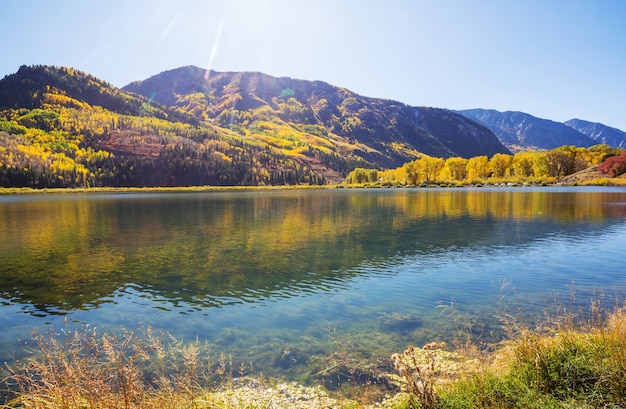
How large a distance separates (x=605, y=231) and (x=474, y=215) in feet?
71.4

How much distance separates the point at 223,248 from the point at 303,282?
15.9 metres

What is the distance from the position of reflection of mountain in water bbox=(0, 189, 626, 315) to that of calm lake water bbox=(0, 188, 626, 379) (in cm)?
19

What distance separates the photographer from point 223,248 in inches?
1578

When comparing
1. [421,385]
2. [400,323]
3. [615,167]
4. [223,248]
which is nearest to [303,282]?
[400,323]

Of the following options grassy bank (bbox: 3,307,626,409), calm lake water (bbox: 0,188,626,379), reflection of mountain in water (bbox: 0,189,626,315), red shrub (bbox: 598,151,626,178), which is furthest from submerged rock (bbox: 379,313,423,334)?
red shrub (bbox: 598,151,626,178)

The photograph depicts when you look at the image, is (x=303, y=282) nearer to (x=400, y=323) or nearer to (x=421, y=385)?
→ (x=400, y=323)

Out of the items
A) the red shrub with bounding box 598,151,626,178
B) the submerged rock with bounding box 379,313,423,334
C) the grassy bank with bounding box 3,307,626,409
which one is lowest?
the submerged rock with bounding box 379,313,423,334

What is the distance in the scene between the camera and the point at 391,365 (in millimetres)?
14398

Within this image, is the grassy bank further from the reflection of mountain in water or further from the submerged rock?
the reflection of mountain in water

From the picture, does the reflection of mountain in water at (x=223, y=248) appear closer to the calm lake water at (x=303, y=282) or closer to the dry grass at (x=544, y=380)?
the calm lake water at (x=303, y=282)

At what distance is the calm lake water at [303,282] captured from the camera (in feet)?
58.6

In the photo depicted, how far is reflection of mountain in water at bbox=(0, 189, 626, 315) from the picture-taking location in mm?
25656

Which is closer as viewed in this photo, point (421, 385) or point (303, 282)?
point (421, 385)

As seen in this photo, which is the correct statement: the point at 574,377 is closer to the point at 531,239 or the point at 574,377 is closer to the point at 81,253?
the point at 531,239
